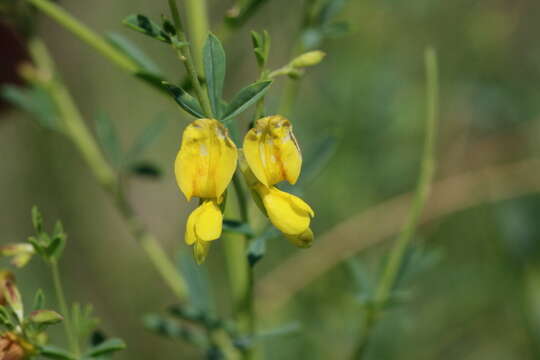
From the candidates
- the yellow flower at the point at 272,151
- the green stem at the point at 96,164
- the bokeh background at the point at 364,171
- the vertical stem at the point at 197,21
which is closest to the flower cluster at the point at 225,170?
the yellow flower at the point at 272,151

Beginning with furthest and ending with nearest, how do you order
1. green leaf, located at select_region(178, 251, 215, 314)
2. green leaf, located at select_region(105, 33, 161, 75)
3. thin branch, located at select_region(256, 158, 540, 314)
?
1. thin branch, located at select_region(256, 158, 540, 314)
2. green leaf, located at select_region(178, 251, 215, 314)
3. green leaf, located at select_region(105, 33, 161, 75)

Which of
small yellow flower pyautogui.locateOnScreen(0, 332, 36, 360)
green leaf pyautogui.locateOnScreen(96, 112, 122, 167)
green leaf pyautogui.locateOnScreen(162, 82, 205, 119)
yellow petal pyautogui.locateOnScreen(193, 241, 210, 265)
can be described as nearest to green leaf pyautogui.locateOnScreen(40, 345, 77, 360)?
small yellow flower pyautogui.locateOnScreen(0, 332, 36, 360)

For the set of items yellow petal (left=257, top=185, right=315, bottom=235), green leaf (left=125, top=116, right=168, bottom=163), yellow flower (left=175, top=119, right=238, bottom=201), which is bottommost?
green leaf (left=125, top=116, right=168, bottom=163)

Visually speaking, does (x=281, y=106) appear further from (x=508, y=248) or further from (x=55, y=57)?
(x=55, y=57)

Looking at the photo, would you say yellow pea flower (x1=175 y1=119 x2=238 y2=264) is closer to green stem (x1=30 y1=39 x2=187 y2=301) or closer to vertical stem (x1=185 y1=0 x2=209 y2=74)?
vertical stem (x1=185 y1=0 x2=209 y2=74)

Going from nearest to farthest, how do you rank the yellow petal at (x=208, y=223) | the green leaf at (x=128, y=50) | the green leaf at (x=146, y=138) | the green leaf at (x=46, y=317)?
the yellow petal at (x=208, y=223)
the green leaf at (x=46, y=317)
the green leaf at (x=128, y=50)
the green leaf at (x=146, y=138)

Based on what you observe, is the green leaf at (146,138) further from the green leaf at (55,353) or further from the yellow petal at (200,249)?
the yellow petal at (200,249)

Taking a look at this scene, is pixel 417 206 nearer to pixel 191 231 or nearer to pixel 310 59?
pixel 310 59
